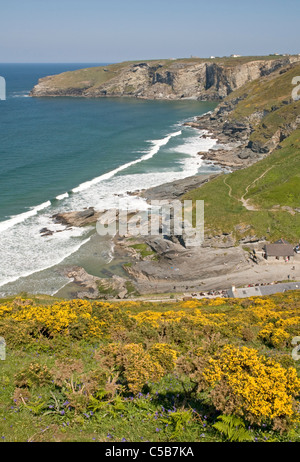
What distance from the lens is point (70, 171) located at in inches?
3231

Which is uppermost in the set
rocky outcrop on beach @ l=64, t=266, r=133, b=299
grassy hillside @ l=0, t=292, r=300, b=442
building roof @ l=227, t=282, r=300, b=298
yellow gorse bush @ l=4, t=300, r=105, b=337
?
grassy hillside @ l=0, t=292, r=300, b=442

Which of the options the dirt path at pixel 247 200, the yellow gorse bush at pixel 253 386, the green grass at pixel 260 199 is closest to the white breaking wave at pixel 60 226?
the green grass at pixel 260 199

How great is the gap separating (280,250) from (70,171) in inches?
2019

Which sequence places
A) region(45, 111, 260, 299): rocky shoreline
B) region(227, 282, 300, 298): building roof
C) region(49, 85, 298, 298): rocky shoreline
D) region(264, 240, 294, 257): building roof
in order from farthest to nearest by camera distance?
region(264, 240, 294, 257): building roof, region(49, 85, 298, 298): rocky shoreline, region(45, 111, 260, 299): rocky shoreline, region(227, 282, 300, 298): building roof

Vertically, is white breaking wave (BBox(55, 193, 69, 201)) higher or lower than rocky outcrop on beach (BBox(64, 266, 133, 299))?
higher

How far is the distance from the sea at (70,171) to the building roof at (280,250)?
19.7 meters

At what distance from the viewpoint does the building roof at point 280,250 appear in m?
46.6

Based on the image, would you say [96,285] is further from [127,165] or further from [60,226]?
[127,165]

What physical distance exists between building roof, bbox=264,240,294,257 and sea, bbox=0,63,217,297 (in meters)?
19.7

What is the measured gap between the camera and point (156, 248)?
51.0m

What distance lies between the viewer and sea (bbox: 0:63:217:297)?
4912 centimetres

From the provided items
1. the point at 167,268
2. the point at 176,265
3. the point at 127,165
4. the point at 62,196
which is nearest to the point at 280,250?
the point at 176,265

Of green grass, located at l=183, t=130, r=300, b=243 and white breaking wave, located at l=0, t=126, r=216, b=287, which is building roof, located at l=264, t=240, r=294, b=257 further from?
white breaking wave, located at l=0, t=126, r=216, b=287

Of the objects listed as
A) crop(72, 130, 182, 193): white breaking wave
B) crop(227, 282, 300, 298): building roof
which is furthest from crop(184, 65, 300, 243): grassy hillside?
crop(72, 130, 182, 193): white breaking wave
